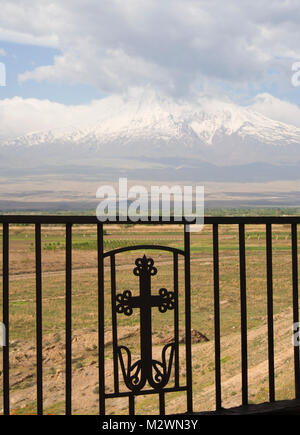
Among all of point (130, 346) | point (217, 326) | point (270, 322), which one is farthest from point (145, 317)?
point (130, 346)

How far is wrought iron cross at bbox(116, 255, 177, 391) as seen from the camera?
6.63 ft

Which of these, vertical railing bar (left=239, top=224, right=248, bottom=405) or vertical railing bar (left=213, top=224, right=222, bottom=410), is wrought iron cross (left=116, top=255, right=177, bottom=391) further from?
vertical railing bar (left=239, top=224, right=248, bottom=405)

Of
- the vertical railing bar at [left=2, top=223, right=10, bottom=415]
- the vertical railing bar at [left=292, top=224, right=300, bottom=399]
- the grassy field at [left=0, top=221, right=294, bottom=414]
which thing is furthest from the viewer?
the grassy field at [left=0, top=221, right=294, bottom=414]

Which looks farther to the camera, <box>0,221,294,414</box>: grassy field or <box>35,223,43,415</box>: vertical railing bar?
<box>0,221,294,414</box>: grassy field

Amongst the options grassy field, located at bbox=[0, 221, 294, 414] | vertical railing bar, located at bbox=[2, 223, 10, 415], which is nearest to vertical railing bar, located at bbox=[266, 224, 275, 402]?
grassy field, located at bbox=[0, 221, 294, 414]

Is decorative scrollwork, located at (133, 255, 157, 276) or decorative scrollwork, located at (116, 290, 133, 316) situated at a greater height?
decorative scrollwork, located at (133, 255, 157, 276)

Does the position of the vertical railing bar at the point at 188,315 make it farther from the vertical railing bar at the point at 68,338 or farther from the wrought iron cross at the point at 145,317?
the vertical railing bar at the point at 68,338

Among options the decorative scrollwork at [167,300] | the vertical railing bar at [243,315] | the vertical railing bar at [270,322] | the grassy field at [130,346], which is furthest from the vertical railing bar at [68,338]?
the vertical railing bar at [270,322]

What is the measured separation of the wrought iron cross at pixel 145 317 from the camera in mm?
2020

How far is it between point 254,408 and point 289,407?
0.56 ft

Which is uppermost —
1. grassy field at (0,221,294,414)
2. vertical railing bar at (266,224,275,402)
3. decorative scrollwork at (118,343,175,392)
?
vertical railing bar at (266,224,275,402)

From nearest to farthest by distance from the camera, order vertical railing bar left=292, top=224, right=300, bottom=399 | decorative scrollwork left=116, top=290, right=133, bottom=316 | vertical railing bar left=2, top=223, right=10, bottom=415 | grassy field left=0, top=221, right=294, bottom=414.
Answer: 1. vertical railing bar left=2, top=223, right=10, bottom=415
2. decorative scrollwork left=116, top=290, right=133, bottom=316
3. vertical railing bar left=292, top=224, right=300, bottom=399
4. grassy field left=0, top=221, right=294, bottom=414

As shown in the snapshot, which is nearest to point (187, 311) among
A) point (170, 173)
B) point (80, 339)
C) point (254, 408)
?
point (254, 408)

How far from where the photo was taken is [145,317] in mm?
2062
